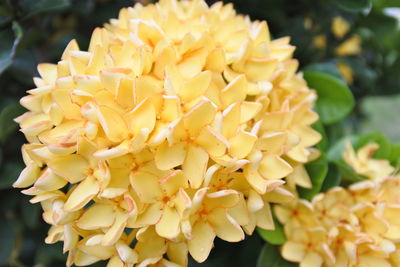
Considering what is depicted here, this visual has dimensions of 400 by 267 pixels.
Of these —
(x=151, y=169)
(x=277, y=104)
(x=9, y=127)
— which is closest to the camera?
(x=151, y=169)

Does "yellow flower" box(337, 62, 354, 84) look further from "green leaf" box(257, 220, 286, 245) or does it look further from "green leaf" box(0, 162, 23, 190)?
"green leaf" box(0, 162, 23, 190)

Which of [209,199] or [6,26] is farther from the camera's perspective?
[6,26]

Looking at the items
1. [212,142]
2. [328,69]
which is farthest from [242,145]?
[328,69]

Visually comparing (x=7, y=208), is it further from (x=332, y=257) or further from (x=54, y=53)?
(x=332, y=257)

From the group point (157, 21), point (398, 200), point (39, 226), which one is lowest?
point (39, 226)

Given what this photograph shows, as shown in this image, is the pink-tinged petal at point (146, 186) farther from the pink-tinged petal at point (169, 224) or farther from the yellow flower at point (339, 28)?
the yellow flower at point (339, 28)

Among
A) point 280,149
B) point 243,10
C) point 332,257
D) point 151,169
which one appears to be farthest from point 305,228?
point 243,10

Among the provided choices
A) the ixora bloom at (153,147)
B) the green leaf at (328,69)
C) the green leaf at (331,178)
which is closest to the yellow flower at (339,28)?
the green leaf at (328,69)
